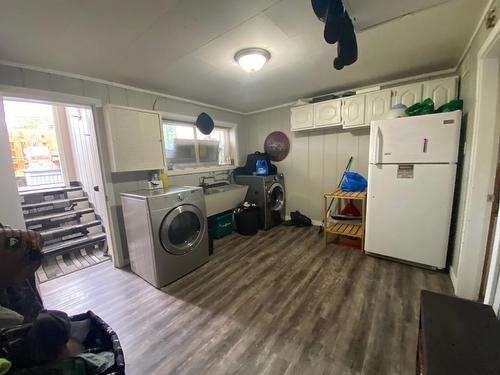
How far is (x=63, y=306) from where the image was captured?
191 cm

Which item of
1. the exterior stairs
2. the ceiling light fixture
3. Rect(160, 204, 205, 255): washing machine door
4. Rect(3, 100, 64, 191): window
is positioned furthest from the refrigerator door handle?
Rect(3, 100, 64, 191): window

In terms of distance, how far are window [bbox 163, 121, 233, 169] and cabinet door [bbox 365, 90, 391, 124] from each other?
246 cm

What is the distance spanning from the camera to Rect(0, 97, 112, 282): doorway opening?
2680mm

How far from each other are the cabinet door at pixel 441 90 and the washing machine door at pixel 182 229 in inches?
121

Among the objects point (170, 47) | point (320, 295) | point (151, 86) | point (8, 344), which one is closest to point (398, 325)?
point (320, 295)

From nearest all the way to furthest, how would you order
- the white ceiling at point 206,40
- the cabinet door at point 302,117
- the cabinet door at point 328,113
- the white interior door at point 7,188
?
the white ceiling at point 206,40, the white interior door at point 7,188, the cabinet door at point 328,113, the cabinet door at point 302,117

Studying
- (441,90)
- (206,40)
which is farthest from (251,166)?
(441,90)

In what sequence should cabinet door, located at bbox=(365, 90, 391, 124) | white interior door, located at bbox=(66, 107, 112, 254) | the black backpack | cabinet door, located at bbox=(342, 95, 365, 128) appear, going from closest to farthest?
1. white interior door, located at bbox=(66, 107, 112, 254)
2. cabinet door, located at bbox=(365, 90, 391, 124)
3. cabinet door, located at bbox=(342, 95, 365, 128)
4. the black backpack

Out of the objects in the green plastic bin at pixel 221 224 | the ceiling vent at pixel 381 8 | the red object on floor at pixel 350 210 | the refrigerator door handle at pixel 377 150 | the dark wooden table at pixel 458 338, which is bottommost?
the green plastic bin at pixel 221 224

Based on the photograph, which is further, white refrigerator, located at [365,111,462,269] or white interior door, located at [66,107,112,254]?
white interior door, located at [66,107,112,254]

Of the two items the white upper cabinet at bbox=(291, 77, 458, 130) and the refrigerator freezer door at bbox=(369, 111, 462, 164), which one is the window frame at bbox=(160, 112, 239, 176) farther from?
the refrigerator freezer door at bbox=(369, 111, 462, 164)

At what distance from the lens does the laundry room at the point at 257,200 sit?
1022mm

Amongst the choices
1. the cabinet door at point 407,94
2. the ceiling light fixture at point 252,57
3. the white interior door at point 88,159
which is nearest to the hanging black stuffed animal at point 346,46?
the ceiling light fixture at point 252,57

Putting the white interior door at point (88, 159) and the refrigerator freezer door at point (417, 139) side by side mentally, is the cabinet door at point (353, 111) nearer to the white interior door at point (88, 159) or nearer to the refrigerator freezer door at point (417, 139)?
the refrigerator freezer door at point (417, 139)
